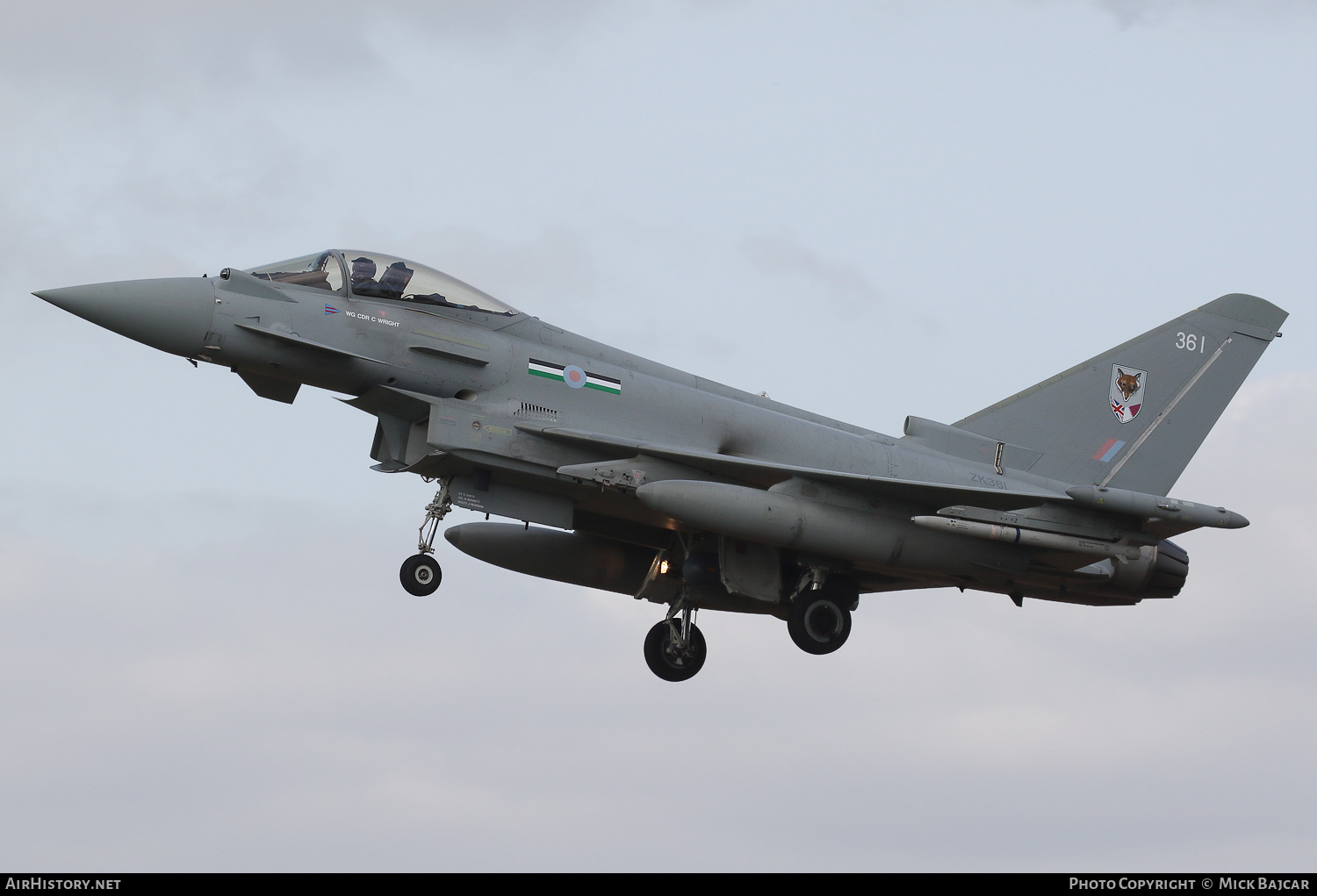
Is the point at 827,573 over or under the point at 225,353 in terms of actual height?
under

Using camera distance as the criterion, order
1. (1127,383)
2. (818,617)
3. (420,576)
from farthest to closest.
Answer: (1127,383) < (818,617) < (420,576)

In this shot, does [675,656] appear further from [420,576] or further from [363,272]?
[363,272]

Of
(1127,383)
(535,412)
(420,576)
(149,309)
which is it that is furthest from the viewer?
(1127,383)

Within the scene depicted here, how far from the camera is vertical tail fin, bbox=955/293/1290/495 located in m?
21.0

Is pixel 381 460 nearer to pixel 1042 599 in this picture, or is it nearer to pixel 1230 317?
pixel 1042 599

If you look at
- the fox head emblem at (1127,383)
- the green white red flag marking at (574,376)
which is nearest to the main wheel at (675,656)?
the green white red flag marking at (574,376)

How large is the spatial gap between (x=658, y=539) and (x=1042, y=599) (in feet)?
16.3

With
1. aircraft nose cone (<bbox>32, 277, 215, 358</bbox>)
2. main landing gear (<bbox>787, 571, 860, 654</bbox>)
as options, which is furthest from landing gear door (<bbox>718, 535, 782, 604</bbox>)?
aircraft nose cone (<bbox>32, 277, 215, 358</bbox>)

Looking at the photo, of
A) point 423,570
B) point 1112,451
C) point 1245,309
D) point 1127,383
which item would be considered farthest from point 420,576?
point 1245,309

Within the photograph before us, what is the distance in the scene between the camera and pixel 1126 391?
2142cm

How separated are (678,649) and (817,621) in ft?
9.57

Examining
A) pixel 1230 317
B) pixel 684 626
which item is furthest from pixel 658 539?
pixel 1230 317

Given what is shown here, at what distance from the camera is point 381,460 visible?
732 inches

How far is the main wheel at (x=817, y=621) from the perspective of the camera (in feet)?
63.4
